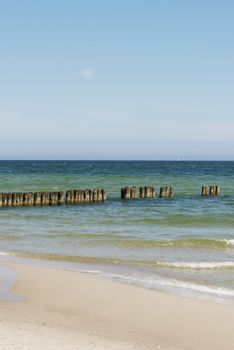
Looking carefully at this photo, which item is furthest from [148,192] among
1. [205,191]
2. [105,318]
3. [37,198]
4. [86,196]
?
[105,318]

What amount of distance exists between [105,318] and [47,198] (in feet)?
97.3

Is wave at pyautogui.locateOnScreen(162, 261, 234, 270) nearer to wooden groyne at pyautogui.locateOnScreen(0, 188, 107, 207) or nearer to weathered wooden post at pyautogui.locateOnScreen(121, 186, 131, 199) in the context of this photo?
wooden groyne at pyautogui.locateOnScreen(0, 188, 107, 207)

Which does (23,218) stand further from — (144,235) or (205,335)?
(205,335)

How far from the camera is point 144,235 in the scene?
24.1m

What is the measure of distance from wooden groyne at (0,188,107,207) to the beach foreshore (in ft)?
79.6

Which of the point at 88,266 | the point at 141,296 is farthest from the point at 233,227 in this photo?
the point at 141,296

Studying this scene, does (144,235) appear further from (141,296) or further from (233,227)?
(141,296)

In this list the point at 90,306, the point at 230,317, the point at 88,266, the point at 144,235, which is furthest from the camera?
the point at 144,235

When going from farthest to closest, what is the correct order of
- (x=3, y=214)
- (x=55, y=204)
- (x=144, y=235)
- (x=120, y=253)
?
(x=55, y=204), (x=3, y=214), (x=144, y=235), (x=120, y=253)

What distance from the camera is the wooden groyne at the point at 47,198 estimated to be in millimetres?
38275

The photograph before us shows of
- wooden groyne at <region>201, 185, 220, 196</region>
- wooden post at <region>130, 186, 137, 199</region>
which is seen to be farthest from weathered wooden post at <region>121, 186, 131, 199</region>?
wooden groyne at <region>201, 185, 220, 196</region>

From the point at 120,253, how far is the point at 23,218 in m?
12.5

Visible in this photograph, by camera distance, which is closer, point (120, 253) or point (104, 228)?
point (120, 253)

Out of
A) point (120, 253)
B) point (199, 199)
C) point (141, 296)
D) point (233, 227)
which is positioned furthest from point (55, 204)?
point (141, 296)
